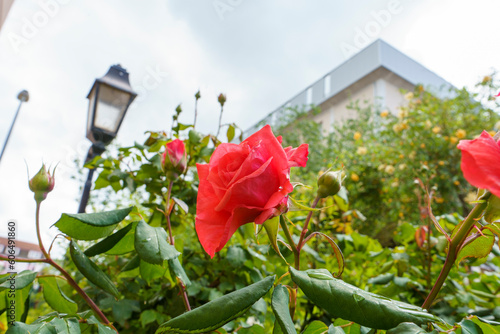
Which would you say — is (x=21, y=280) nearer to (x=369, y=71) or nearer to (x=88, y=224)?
(x=88, y=224)

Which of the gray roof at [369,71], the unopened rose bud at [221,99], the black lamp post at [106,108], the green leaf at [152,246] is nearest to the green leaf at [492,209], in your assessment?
the green leaf at [152,246]

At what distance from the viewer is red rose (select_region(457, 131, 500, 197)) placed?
0.60 feet

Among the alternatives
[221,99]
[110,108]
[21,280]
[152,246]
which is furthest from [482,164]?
[110,108]

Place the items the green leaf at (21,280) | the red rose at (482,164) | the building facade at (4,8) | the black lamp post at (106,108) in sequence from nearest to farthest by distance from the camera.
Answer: the red rose at (482,164) < the green leaf at (21,280) < the black lamp post at (106,108) < the building facade at (4,8)

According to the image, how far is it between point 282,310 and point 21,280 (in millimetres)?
254

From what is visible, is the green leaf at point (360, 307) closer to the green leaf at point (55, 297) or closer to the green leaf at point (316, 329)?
the green leaf at point (316, 329)

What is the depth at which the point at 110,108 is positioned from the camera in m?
1.82

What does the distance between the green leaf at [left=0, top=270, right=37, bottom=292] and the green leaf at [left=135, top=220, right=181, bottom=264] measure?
0.11 metres

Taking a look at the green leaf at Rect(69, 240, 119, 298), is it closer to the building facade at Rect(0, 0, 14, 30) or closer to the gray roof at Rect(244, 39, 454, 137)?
the building facade at Rect(0, 0, 14, 30)

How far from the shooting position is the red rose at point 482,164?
182mm

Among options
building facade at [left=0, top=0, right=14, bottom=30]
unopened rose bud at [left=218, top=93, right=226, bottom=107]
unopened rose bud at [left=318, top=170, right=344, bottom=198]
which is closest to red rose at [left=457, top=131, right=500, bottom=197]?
unopened rose bud at [left=318, top=170, right=344, bottom=198]

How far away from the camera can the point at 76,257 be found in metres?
0.30

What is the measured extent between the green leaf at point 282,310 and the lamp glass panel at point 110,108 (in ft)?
5.67

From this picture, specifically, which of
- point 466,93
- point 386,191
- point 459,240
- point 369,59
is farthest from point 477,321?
point 369,59
